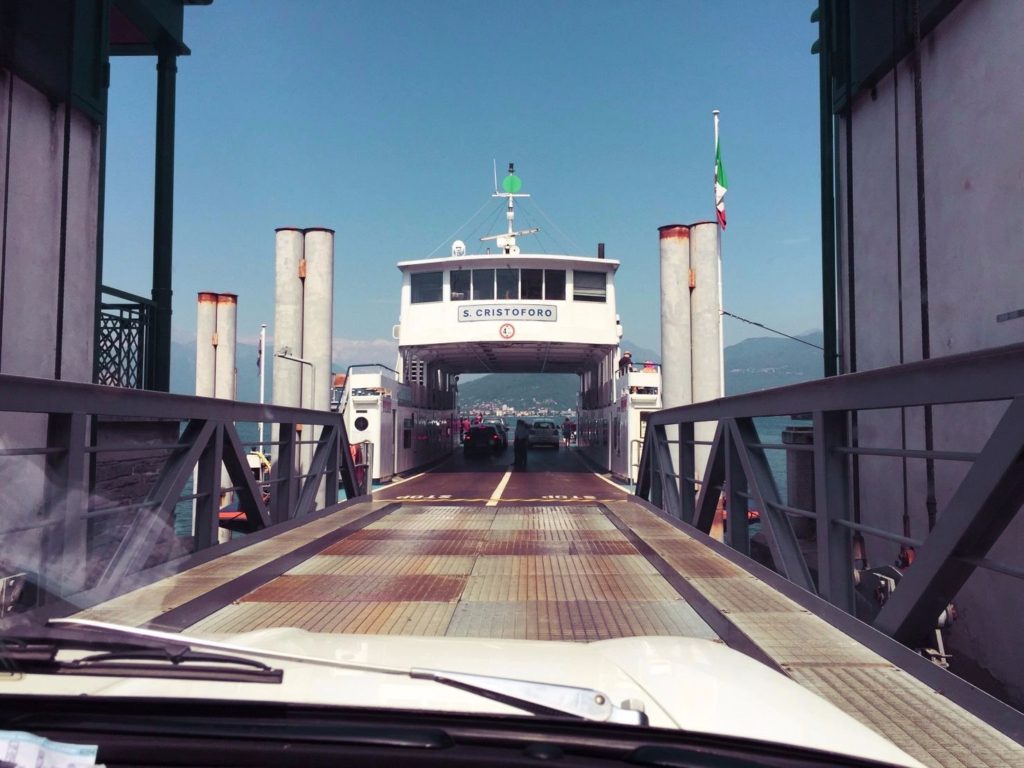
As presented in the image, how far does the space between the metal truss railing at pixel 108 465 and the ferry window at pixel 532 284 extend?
38.2ft

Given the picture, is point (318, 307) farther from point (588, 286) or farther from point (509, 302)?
point (588, 286)

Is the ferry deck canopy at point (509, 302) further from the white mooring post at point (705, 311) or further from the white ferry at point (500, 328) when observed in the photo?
the white mooring post at point (705, 311)

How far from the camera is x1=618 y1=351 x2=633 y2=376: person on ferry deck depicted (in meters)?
19.5

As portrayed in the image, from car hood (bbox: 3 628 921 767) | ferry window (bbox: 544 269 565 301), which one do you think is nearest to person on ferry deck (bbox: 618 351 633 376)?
ferry window (bbox: 544 269 565 301)

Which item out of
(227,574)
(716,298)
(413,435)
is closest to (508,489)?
(716,298)

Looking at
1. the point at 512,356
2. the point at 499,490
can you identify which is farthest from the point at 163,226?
the point at 512,356

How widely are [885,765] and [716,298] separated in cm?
1102

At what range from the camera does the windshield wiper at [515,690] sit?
141 centimetres

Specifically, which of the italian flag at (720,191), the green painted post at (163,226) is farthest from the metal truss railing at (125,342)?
the italian flag at (720,191)

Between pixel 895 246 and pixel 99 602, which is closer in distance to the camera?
pixel 99 602

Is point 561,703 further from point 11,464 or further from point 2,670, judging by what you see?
point 11,464

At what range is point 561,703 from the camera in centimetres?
143

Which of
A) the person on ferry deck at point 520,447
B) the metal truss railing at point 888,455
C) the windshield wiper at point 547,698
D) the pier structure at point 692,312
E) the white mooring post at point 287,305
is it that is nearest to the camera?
the windshield wiper at point 547,698

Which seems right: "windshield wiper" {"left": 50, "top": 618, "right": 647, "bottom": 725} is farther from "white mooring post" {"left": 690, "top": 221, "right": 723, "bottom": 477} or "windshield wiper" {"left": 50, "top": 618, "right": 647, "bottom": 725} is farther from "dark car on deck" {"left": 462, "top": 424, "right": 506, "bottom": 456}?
"dark car on deck" {"left": 462, "top": 424, "right": 506, "bottom": 456}
